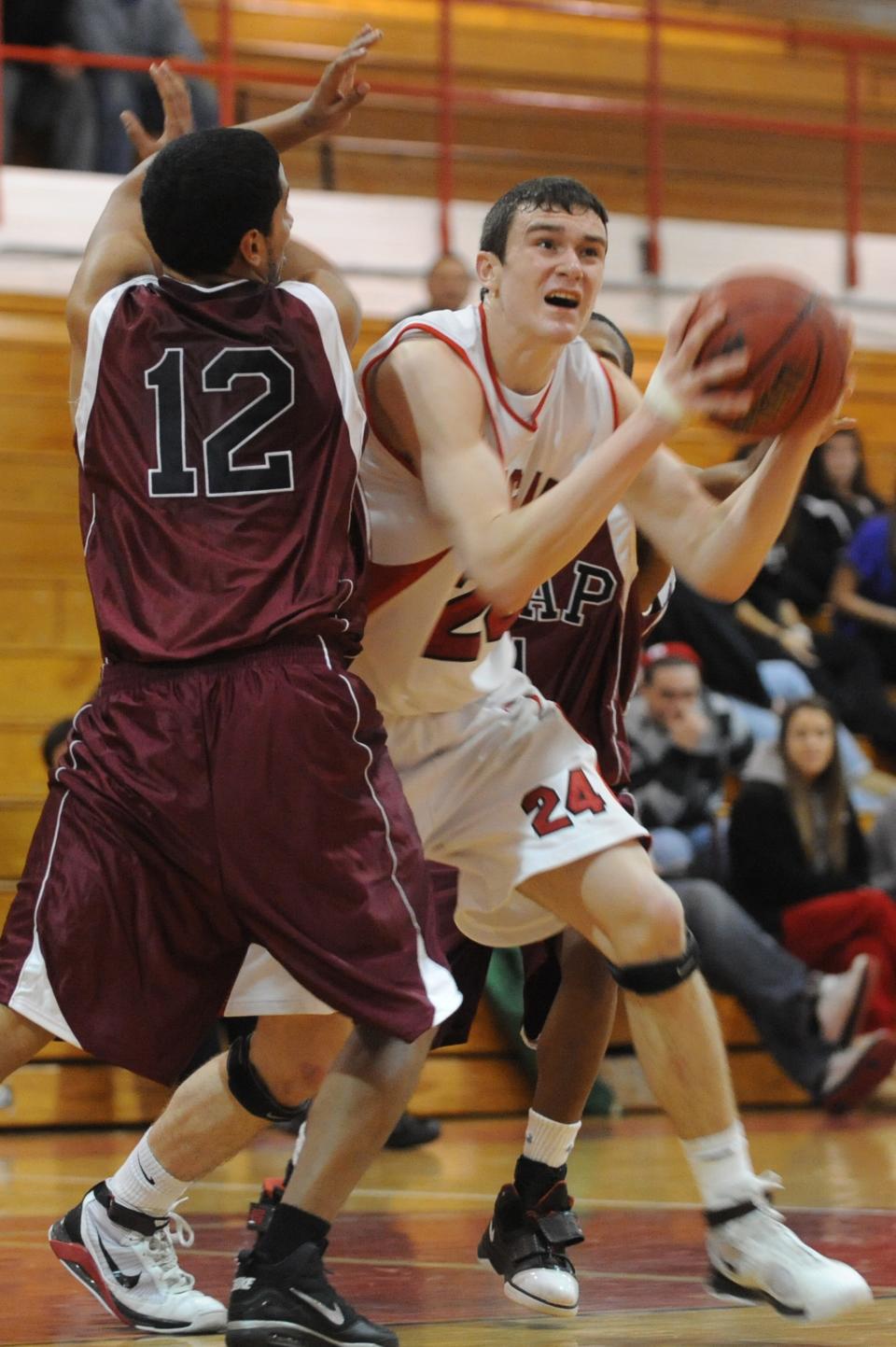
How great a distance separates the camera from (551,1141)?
3.87m

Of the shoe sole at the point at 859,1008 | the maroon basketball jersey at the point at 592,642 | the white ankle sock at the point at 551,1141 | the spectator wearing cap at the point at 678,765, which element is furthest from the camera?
the spectator wearing cap at the point at 678,765

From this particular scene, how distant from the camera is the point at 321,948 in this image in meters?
2.95

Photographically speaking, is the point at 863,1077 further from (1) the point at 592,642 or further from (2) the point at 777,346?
(2) the point at 777,346

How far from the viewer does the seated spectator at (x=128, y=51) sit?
9.03m

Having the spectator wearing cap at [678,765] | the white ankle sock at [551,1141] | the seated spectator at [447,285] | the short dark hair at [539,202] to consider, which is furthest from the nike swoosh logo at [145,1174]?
the seated spectator at [447,285]

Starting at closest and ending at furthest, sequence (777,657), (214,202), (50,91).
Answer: (214,202), (777,657), (50,91)

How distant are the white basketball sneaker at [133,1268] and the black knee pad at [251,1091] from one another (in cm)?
30

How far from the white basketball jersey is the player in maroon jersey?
13.4 inches

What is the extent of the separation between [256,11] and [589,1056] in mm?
8609

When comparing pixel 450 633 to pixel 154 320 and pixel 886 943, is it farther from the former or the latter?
pixel 886 943

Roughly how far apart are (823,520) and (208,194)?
6.17 m

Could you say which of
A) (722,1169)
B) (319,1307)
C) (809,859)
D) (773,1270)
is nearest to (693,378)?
(722,1169)

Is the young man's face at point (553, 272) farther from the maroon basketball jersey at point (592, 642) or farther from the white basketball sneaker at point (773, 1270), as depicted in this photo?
the white basketball sneaker at point (773, 1270)

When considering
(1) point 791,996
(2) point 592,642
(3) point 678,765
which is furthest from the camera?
(3) point 678,765
